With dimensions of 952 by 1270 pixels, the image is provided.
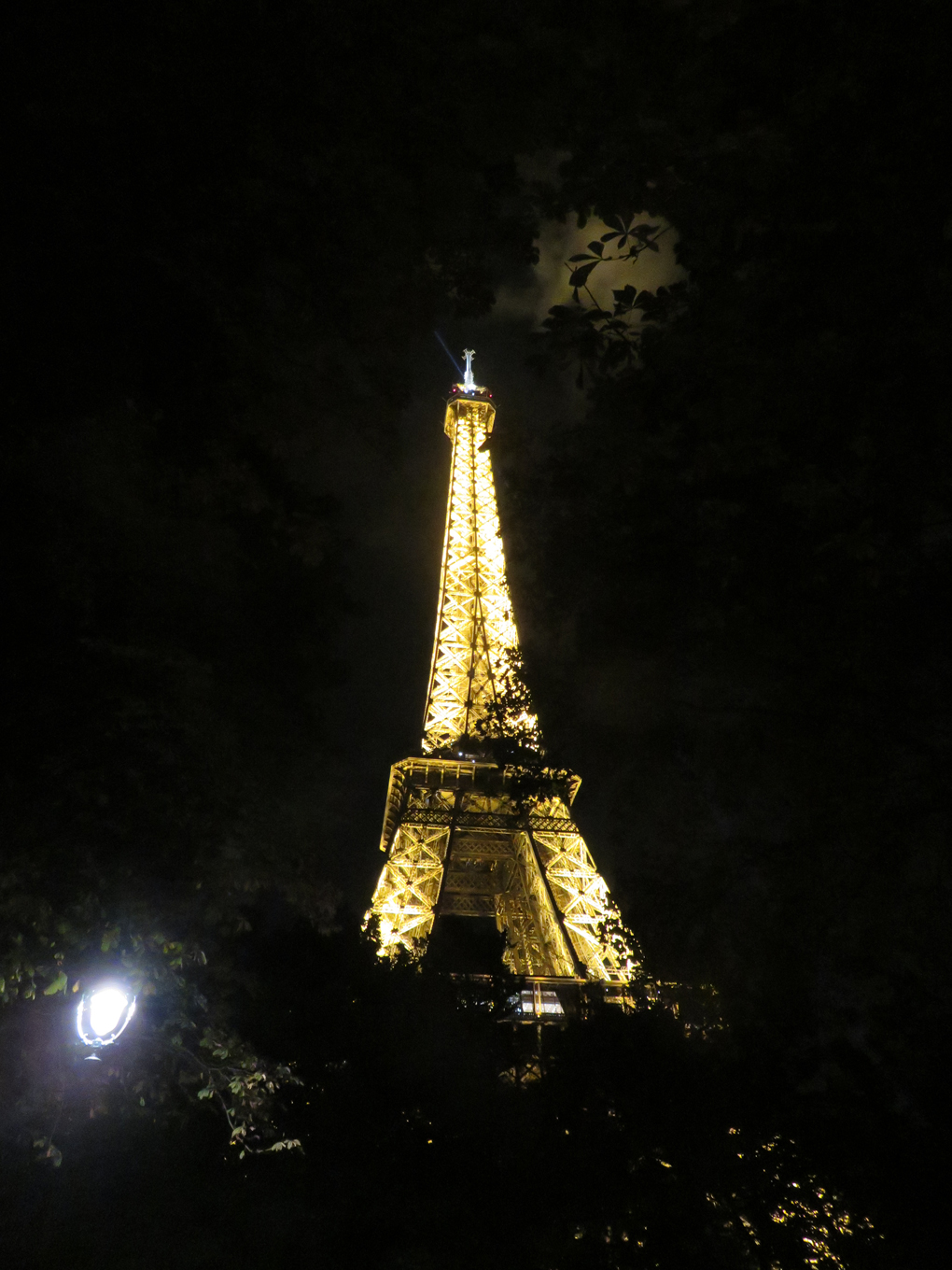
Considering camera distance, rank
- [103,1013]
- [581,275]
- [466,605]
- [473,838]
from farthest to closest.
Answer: [466,605] → [473,838] → [103,1013] → [581,275]

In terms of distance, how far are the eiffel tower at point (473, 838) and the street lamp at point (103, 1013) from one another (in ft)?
27.7

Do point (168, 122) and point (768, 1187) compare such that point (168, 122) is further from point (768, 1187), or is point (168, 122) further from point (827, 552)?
point (768, 1187)

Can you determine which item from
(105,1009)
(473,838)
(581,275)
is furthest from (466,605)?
(581,275)

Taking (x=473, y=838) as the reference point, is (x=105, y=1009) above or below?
below

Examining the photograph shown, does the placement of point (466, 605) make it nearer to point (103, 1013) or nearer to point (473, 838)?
point (473, 838)

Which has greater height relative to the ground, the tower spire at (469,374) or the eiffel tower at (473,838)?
the tower spire at (469,374)

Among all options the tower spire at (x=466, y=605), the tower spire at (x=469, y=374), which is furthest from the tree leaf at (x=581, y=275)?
the tower spire at (x=469, y=374)

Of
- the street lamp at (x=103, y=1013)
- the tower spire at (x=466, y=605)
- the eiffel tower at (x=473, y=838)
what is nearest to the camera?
the street lamp at (x=103, y=1013)

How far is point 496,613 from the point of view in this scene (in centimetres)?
2736

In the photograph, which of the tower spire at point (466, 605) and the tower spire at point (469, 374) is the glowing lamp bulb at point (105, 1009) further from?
the tower spire at point (469, 374)

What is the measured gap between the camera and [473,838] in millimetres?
23422

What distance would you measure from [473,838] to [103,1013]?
17.5 meters

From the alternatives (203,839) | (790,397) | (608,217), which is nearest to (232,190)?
(608,217)

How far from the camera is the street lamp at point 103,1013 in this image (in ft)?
20.6
